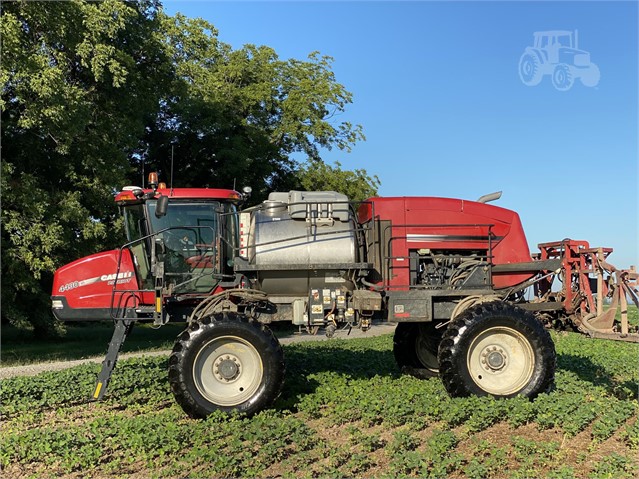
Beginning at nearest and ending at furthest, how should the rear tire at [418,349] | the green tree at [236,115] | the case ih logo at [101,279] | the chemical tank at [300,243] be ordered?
the chemical tank at [300,243]
the case ih logo at [101,279]
the rear tire at [418,349]
the green tree at [236,115]

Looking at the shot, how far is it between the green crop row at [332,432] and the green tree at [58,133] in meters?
6.12

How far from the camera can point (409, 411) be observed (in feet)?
22.2

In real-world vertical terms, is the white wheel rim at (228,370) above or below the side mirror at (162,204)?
below

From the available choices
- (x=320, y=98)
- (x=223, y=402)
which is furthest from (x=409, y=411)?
(x=320, y=98)

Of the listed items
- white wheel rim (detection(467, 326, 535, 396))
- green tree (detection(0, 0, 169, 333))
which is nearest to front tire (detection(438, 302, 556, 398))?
white wheel rim (detection(467, 326, 535, 396))

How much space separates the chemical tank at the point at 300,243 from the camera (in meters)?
7.68

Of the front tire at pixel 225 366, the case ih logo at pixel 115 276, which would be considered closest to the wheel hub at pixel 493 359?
the front tire at pixel 225 366

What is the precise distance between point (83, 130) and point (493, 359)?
11.9 meters

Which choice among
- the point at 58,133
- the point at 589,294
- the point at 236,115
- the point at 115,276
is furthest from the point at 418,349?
the point at 236,115

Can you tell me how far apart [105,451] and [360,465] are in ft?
8.42

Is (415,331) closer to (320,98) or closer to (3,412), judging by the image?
(3,412)

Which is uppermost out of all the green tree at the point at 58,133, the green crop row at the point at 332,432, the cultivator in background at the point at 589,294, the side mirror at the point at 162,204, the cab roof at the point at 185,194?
the green tree at the point at 58,133

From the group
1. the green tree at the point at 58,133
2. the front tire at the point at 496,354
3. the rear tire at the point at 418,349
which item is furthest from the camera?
the green tree at the point at 58,133

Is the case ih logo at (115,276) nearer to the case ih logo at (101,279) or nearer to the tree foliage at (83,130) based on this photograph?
the case ih logo at (101,279)
